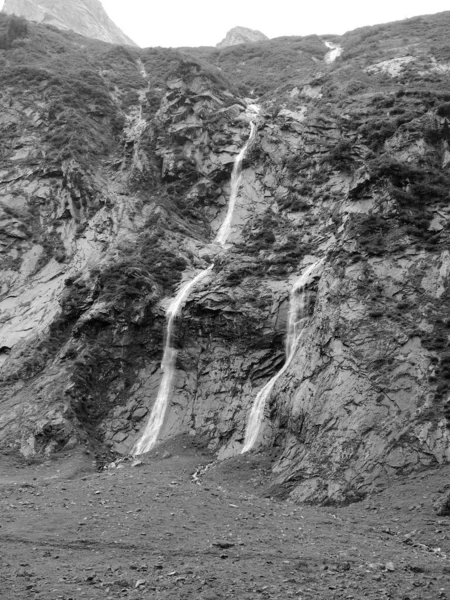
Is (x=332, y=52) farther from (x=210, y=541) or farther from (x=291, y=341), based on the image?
(x=210, y=541)

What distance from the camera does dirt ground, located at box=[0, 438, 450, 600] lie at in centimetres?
1820

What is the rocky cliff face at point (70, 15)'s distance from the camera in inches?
5103

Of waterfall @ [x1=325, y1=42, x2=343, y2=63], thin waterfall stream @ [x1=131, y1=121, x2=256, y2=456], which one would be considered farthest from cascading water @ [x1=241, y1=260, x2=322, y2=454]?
waterfall @ [x1=325, y1=42, x2=343, y2=63]

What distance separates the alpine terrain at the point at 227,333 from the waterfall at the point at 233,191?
209 millimetres

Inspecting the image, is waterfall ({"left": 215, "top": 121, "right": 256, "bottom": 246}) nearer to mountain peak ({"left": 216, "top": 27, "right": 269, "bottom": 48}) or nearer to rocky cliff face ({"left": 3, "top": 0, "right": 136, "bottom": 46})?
mountain peak ({"left": 216, "top": 27, "right": 269, "bottom": 48})

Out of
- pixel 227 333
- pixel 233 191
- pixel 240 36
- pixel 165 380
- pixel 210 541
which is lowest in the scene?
pixel 210 541

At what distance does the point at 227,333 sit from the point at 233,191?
56.2ft

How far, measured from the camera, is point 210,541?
21734 millimetres

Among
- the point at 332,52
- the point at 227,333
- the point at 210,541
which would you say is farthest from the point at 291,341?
the point at 332,52

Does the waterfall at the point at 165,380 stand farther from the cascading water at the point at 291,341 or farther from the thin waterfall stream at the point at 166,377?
the cascading water at the point at 291,341

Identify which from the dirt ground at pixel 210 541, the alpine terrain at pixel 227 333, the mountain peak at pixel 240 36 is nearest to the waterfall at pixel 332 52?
the alpine terrain at pixel 227 333

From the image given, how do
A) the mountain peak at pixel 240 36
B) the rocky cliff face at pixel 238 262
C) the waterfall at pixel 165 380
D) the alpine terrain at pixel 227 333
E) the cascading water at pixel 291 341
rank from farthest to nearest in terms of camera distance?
the mountain peak at pixel 240 36
the waterfall at pixel 165 380
the cascading water at pixel 291 341
the rocky cliff face at pixel 238 262
the alpine terrain at pixel 227 333

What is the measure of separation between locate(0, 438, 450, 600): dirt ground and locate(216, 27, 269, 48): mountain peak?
327 feet

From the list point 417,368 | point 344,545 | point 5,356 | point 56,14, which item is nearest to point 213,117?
point 5,356
